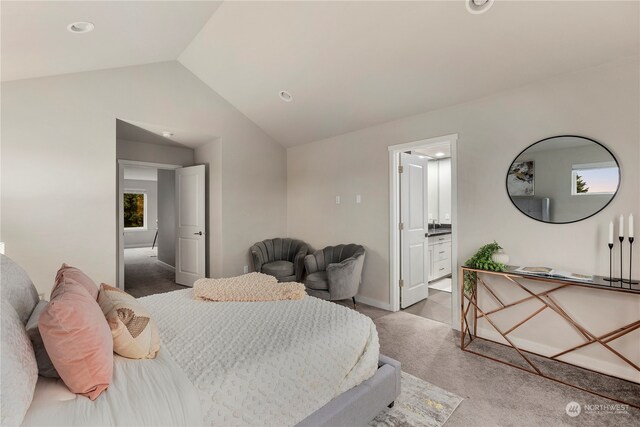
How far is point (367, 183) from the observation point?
162 inches

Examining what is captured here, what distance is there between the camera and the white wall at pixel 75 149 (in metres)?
2.98

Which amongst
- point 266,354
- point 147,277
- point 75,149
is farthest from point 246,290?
point 147,277

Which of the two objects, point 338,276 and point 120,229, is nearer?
point 338,276

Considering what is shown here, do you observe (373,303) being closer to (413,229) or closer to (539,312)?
(413,229)

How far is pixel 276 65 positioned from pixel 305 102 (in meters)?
0.62

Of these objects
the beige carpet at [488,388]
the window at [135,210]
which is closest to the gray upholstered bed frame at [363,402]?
the beige carpet at [488,388]

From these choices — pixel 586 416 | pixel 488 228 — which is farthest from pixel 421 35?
pixel 586 416

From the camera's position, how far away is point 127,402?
3.62 ft

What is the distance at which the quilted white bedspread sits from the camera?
1.29m

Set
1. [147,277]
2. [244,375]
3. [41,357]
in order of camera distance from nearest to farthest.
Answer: [41,357]
[244,375]
[147,277]

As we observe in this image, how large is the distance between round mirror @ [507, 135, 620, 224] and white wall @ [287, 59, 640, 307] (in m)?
0.06

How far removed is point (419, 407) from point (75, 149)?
13.4 ft

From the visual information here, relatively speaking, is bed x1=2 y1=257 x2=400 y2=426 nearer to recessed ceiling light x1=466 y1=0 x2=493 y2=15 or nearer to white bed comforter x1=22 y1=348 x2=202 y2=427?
white bed comforter x1=22 y1=348 x2=202 y2=427

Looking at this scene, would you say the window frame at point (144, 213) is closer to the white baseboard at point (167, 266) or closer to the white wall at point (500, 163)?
the white baseboard at point (167, 266)
